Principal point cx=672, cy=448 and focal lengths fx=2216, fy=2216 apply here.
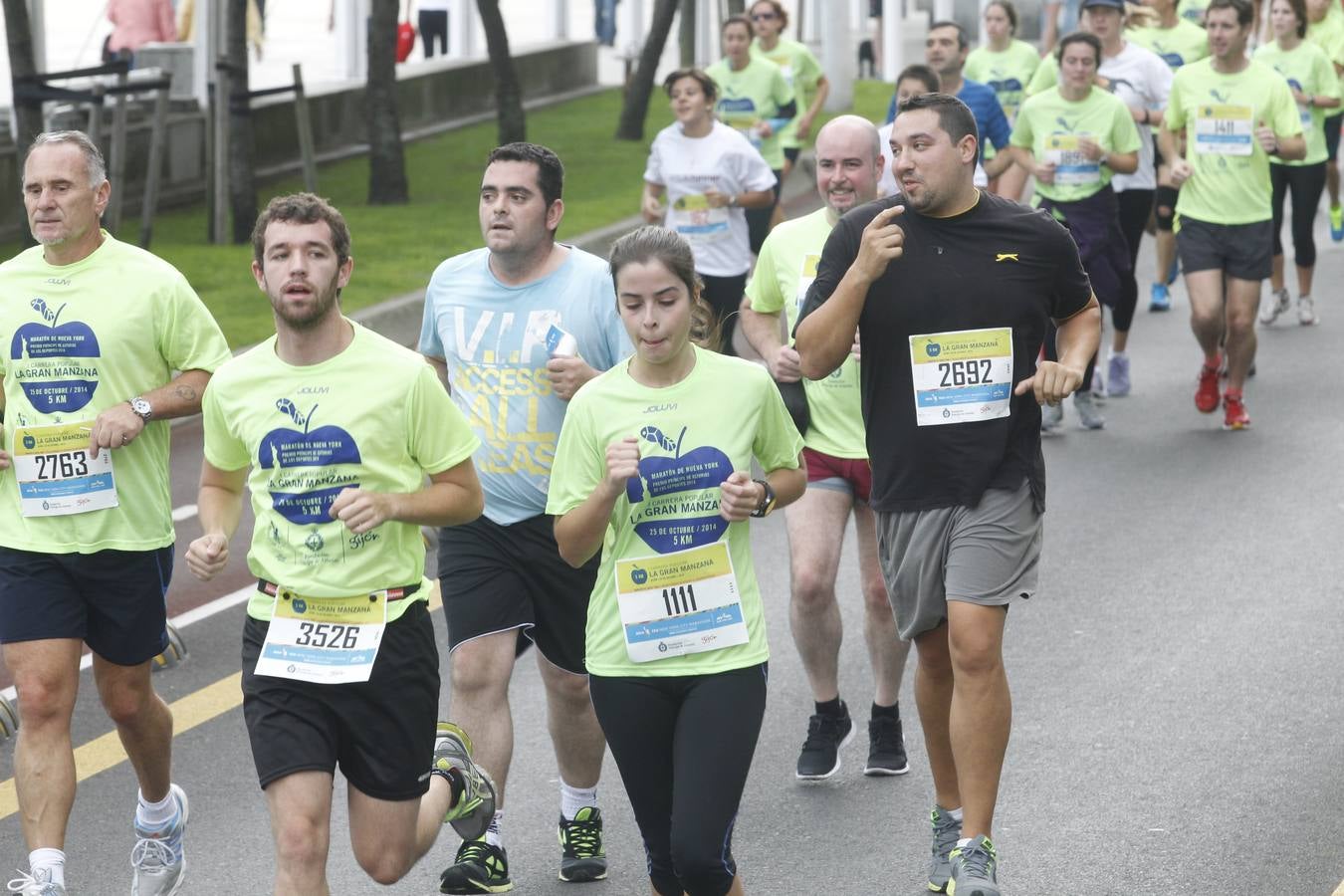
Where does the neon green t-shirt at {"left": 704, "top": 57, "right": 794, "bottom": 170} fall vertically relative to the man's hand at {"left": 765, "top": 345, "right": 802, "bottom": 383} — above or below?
below

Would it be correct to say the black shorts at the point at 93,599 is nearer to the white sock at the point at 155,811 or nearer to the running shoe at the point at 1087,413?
the white sock at the point at 155,811

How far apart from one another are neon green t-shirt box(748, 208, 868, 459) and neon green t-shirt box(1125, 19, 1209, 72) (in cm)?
933

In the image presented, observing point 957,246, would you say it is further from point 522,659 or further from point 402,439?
point 522,659

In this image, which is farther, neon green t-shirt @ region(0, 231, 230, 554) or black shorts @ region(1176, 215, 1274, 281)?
black shorts @ region(1176, 215, 1274, 281)

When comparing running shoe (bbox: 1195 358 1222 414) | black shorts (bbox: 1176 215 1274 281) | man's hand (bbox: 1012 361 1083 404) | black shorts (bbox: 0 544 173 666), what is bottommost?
running shoe (bbox: 1195 358 1222 414)

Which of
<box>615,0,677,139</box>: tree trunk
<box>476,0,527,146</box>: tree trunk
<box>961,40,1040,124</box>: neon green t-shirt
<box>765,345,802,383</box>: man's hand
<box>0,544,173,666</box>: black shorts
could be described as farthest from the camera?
<box>615,0,677,139</box>: tree trunk

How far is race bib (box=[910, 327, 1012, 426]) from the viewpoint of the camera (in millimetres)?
5840

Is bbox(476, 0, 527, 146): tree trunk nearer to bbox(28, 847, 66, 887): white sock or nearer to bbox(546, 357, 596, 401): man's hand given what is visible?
bbox(546, 357, 596, 401): man's hand

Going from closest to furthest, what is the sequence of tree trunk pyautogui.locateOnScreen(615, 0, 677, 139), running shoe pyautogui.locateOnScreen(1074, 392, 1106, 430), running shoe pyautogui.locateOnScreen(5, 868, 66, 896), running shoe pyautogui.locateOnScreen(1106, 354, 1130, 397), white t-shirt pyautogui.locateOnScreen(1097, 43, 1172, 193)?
running shoe pyautogui.locateOnScreen(5, 868, 66, 896) < running shoe pyautogui.locateOnScreen(1074, 392, 1106, 430) < running shoe pyautogui.locateOnScreen(1106, 354, 1130, 397) < white t-shirt pyautogui.locateOnScreen(1097, 43, 1172, 193) < tree trunk pyautogui.locateOnScreen(615, 0, 677, 139)

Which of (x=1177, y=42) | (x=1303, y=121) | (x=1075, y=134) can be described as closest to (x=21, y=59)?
(x=1075, y=134)

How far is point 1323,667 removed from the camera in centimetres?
799

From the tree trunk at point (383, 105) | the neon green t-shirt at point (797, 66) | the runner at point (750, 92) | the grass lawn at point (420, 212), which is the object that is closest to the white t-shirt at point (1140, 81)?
the runner at point (750, 92)

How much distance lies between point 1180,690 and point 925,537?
2.14 meters

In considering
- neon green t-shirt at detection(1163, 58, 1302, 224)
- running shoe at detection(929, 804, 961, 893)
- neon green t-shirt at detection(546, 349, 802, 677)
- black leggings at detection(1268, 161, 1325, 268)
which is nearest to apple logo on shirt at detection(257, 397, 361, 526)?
neon green t-shirt at detection(546, 349, 802, 677)
